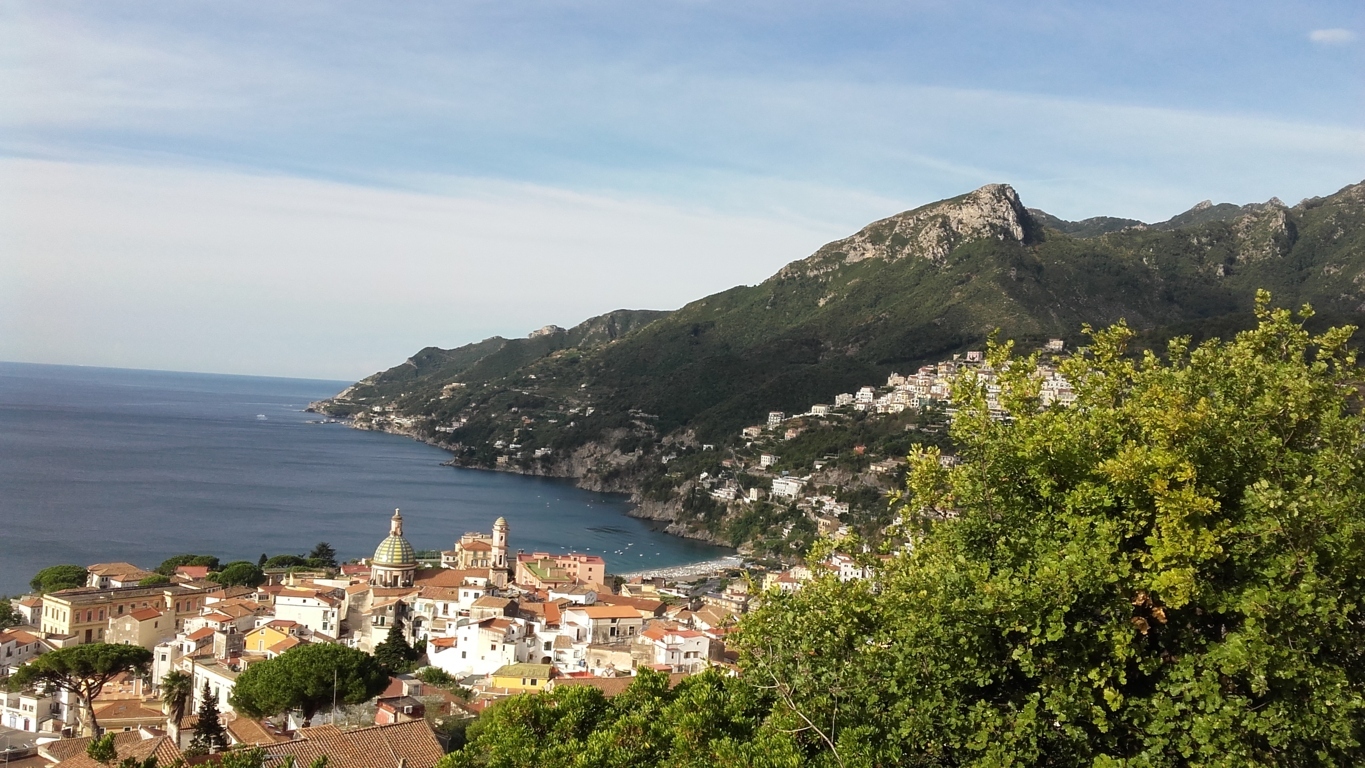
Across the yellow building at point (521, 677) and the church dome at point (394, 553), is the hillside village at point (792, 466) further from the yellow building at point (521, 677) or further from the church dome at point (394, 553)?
the yellow building at point (521, 677)

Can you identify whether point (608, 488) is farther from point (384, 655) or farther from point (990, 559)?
point (990, 559)

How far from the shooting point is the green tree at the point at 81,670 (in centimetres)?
2377

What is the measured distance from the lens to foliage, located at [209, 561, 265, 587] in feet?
136

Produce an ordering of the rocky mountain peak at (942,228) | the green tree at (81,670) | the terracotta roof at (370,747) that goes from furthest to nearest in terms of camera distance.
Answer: the rocky mountain peak at (942,228) → the green tree at (81,670) → the terracotta roof at (370,747)

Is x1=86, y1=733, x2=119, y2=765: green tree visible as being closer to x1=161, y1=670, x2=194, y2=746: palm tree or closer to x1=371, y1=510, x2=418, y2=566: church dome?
x1=161, y1=670, x2=194, y2=746: palm tree

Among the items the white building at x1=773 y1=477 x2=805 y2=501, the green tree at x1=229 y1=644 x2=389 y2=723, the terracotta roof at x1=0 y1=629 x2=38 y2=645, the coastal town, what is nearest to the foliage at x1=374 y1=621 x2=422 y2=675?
the coastal town

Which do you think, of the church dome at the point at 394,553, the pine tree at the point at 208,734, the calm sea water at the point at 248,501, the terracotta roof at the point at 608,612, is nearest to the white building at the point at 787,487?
the calm sea water at the point at 248,501

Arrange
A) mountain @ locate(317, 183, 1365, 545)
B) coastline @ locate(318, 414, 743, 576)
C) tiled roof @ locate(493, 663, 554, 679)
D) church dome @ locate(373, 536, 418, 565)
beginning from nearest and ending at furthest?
Answer: 1. tiled roof @ locate(493, 663, 554, 679)
2. church dome @ locate(373, 536, 418, 565)
3. coastline @ locate(318, 414, 743, 576)
4. mountain @ locate(317, 183, 1365, 545)

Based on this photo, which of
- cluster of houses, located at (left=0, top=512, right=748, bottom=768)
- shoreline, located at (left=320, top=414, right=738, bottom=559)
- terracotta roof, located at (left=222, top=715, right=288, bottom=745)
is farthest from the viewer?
shoreline, located at (left=320, top=414, right=738, bottom=559)

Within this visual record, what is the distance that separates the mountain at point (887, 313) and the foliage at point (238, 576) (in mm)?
54082

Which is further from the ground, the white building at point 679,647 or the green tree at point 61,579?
the white building at point 679,647

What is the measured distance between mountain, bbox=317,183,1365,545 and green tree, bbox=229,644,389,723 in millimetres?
71954

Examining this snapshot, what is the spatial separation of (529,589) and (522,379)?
119975 millimetres

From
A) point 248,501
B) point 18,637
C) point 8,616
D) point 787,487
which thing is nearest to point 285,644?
point 18,637
